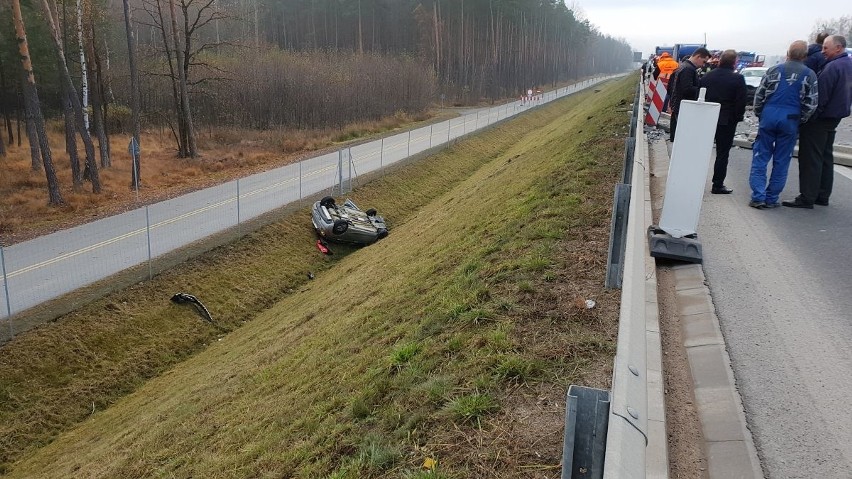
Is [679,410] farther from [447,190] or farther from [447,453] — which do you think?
[447,190]

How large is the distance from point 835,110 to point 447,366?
6613mm

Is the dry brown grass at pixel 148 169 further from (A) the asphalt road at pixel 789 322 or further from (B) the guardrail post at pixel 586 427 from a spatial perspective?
(B) the guardrail post at pixel 586 427

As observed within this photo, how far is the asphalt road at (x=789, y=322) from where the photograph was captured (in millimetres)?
3270

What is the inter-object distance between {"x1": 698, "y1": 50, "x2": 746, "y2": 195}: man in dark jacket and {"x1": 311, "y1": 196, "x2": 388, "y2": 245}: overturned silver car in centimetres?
1133

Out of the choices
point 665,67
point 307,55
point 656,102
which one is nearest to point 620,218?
point 656,102

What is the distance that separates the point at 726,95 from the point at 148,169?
2676 cm

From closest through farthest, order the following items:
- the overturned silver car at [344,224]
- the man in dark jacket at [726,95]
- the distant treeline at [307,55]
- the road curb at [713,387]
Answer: the road curb at [713,387] < the man in dark jacket at [726,95] < the overturned silver car at [344,224] < the distant treeline at [307,55]

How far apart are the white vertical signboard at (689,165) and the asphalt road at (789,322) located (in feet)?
1.79

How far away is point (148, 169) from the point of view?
2802 cm

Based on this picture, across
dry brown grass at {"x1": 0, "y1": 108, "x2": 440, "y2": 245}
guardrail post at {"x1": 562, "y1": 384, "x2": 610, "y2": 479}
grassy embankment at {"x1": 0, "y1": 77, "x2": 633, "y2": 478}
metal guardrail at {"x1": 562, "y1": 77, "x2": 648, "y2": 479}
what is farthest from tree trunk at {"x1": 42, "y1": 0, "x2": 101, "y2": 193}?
guardrail post at {"x1": 562, "y1": 384, "x2": 610, "y2": 479}

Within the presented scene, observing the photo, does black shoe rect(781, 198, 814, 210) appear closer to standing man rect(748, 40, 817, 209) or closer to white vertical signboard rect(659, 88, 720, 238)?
standing man rect(748, 40, 817, 209)

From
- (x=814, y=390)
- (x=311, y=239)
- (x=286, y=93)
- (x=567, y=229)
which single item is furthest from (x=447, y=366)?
(x=286, y=93)

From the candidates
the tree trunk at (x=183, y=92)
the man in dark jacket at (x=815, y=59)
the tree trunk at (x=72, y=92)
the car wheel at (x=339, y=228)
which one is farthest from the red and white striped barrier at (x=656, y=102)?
the tree trunk at (x=183, y=92)

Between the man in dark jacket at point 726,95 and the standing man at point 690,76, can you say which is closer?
the man in dark jacket at point 726,95
